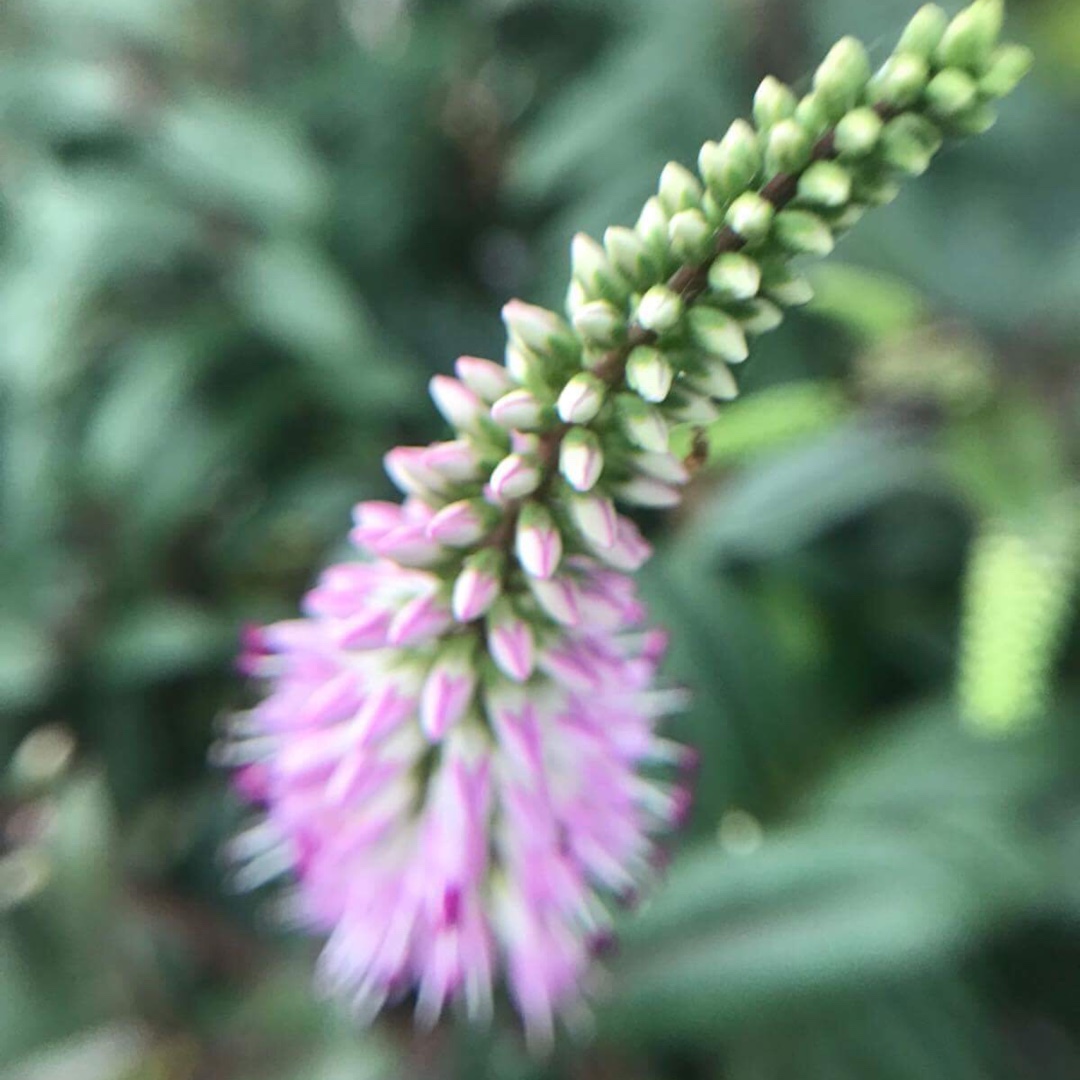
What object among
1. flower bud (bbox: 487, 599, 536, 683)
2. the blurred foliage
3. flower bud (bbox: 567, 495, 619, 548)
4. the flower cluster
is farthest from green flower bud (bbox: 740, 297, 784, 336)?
the blurred foliage

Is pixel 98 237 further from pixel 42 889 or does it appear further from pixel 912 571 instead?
pixel 912 571

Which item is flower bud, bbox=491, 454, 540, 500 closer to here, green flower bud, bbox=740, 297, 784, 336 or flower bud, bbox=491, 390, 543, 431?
flower bud, bbox=491, 390, 543, 431

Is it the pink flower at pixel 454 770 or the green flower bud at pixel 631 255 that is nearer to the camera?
the green flower bud at pixel 631 255

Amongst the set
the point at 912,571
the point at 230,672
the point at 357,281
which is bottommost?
the point at 912,571

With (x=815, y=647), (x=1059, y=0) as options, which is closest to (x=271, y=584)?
(x=815, y=647)

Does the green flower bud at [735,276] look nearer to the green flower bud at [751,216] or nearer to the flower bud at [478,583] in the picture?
the green flower bud at [751,216]

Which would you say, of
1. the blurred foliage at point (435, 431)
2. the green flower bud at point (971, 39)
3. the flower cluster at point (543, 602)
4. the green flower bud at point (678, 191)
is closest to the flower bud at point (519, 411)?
the flower cluster at point (543, 602)
